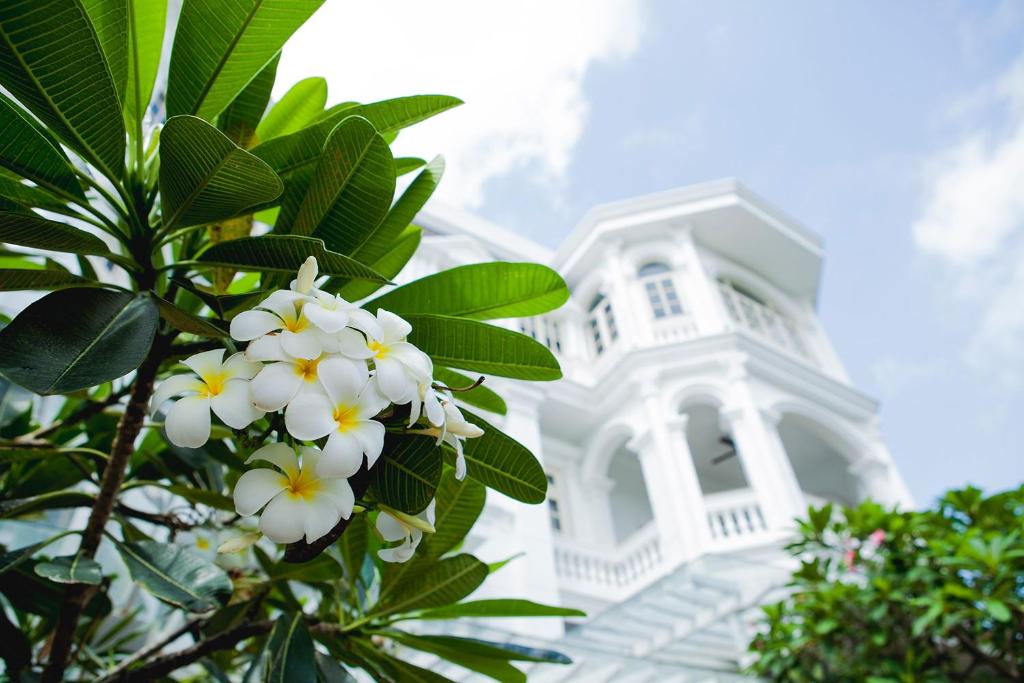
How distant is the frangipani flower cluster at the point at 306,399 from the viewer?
556 millimetres

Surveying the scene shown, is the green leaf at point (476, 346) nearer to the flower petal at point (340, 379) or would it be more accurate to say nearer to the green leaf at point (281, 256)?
the green leaf at point (281, 256)

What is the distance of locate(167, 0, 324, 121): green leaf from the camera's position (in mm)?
829

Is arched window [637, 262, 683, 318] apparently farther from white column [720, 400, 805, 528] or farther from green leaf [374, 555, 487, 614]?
green leaf [374, 555, 487, 614]

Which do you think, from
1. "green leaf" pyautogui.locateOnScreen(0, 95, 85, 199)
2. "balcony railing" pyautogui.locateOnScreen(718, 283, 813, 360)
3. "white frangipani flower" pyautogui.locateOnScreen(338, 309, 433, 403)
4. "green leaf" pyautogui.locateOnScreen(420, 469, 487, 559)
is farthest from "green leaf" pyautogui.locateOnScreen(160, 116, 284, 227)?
"balcony railing" pyautogui.locateOnScreen(718, 283, 813, 360)

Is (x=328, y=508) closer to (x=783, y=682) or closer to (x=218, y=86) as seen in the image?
(x=218, y=86)

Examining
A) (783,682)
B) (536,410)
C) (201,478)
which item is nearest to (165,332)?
(201,478)

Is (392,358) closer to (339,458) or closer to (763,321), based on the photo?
(339,458)

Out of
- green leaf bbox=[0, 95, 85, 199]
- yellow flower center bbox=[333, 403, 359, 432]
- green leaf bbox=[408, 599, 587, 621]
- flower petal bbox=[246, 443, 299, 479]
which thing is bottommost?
flower petal bbox=[246, 443, 299, 479]

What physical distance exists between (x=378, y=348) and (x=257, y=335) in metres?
0.11

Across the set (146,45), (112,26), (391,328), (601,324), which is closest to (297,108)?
(146,45)

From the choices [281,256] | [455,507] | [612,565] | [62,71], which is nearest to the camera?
[62,71]

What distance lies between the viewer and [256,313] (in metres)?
0.62

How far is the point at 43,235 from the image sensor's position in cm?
72

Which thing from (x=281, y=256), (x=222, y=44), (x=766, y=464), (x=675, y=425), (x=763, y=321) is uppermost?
(x=763, y=321)
